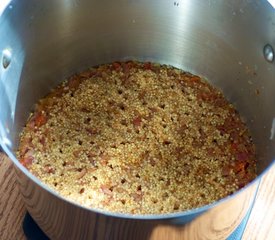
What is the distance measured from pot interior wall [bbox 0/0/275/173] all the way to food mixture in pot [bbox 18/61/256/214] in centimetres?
3

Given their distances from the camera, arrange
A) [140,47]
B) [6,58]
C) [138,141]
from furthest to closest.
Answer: [140,47], [138,141], [6,58]

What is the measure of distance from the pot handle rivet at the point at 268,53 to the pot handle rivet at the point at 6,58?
1.57 feet

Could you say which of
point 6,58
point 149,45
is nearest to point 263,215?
point 149,45

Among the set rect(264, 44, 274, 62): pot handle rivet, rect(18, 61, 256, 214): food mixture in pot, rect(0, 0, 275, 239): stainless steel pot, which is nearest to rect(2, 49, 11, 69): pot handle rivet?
rect(0, 0, 275, 239): stainless steel pot

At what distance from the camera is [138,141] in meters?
1.06

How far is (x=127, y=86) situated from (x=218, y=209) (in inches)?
19.8

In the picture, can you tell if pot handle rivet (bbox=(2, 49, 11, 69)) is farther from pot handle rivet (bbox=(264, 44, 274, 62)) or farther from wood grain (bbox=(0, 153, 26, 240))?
pot handle rivet (bbox=(264, 44, 274, 62))

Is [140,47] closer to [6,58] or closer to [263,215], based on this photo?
[6,58]

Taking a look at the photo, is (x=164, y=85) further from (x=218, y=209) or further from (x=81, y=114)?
(x=218, y=209)

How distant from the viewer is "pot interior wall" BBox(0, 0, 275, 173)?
991mm

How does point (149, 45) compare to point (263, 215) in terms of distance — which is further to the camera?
point (149, 45)

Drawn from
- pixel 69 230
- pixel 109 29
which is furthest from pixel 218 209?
pixel 109 29

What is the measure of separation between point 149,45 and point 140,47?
21 mm

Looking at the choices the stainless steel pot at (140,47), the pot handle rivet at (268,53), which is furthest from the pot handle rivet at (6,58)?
the pot handle rivet at (268,53)
